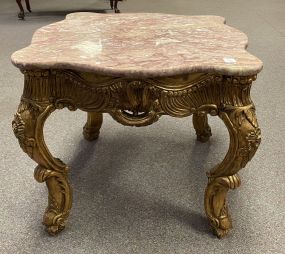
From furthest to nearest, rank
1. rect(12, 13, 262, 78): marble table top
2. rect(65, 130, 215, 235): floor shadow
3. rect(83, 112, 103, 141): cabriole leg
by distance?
rect(83, 112, 103, 141): cabriole leg < rect(65, 130, 215, 235): floor shadow < rect(12, 13, 262, 78): marble table top

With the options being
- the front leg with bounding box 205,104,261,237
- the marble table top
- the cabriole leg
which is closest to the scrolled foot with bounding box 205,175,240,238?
A: the front leg with bounding box 205,104,261,237

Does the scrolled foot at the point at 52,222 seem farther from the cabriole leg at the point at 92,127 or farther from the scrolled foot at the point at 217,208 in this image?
the cabriole leg at the point at 92,127

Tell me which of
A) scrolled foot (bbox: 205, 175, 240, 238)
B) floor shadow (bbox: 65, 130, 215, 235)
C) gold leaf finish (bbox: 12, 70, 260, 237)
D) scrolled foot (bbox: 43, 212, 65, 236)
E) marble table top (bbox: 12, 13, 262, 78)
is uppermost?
marble table top (bbox: 12, 13, 262, 78)

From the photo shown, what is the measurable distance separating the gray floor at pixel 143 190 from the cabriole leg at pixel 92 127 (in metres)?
0.04

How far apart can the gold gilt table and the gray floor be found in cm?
9

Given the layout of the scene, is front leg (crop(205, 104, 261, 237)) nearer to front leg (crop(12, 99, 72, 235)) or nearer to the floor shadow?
the floor shadow

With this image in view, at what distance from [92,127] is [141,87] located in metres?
0.79

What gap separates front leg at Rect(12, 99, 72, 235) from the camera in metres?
1.06

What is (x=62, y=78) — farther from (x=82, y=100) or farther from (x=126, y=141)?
(x=126, y=141)

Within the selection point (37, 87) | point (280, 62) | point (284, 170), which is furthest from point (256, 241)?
point (280, 62)

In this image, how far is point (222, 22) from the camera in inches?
56.7

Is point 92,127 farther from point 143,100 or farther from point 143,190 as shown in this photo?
point 143,100

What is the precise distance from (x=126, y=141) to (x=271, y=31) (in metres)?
2.28

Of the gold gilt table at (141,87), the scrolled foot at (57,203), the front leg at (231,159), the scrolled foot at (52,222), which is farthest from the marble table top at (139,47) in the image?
the scrolled foot at (52,222)
